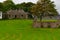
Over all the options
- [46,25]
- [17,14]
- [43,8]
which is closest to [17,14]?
[17,14]

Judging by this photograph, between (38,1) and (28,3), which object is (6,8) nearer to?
(28,3)

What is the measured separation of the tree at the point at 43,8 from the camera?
6612 cm

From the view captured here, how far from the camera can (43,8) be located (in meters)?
66.9

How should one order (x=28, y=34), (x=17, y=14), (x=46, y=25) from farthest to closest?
(x=17, y=14) < (x=46, y=25) < (x=28, y=34)

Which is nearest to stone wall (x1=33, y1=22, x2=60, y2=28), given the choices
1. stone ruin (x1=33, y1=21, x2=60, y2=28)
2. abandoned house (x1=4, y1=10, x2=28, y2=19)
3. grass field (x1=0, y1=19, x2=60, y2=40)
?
stone ruin (x1=33, y1=21, x2=60, y2=28)

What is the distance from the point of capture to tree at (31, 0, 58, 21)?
2603 inches

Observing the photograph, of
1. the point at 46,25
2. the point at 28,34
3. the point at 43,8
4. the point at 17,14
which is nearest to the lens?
the point at 28,34

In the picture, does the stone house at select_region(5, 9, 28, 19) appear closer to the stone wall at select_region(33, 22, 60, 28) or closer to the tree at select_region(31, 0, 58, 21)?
the tree at select_region(31, 0, 58, 21)

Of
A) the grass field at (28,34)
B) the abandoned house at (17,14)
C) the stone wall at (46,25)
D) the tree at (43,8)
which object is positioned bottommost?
the grass field at (28,34)

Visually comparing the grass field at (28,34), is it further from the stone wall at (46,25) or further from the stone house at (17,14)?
the stone house at (17,14)

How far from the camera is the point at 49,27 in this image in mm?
47125

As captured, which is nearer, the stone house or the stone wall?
the stone wall

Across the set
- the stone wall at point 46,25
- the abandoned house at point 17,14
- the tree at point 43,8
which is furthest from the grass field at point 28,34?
the abandoned house at point 17,14

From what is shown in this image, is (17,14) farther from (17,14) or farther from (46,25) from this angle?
(46,25)
